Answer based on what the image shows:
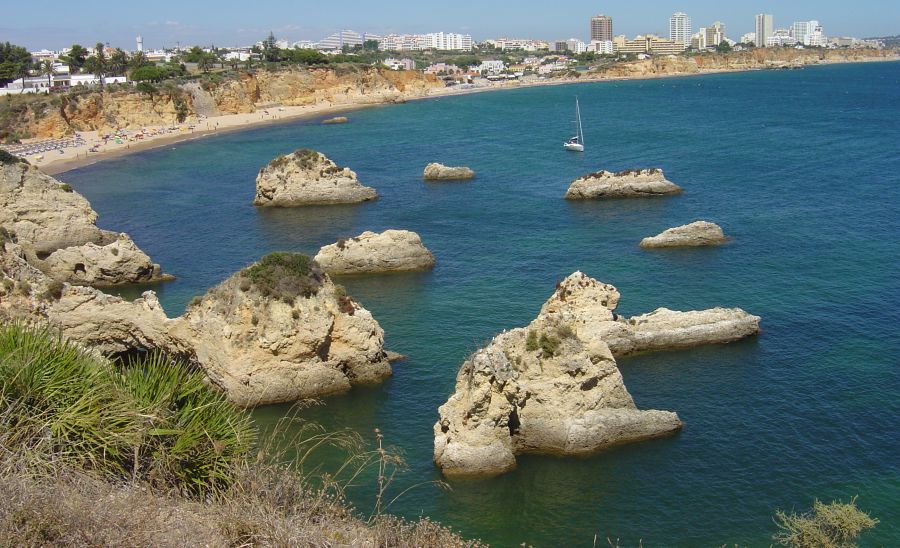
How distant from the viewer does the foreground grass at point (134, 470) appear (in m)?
12.2

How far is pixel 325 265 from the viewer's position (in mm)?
50375

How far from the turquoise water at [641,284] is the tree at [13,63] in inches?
1731

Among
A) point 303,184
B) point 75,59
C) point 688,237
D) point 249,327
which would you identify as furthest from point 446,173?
point 75,59

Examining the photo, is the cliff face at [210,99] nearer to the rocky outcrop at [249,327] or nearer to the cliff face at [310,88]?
→ the cliff face at [310,88]

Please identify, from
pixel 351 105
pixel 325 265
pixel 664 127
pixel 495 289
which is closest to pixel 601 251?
pixel 495 289

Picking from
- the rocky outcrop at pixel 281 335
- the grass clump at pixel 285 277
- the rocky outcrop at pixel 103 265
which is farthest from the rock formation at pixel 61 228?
the grass clump at pixel 285 277

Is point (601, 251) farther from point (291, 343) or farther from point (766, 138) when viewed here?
point (766, 138)

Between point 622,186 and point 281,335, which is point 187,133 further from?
point 281,335

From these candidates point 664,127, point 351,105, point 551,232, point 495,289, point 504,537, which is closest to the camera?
point 504,537

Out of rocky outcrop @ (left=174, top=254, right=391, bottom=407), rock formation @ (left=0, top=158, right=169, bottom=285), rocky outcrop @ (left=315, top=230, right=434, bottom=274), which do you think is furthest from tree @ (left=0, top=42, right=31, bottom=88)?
rocky outcrop @ (left=174, top=254, right=391, bottom=407)

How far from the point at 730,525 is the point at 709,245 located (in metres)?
32.5

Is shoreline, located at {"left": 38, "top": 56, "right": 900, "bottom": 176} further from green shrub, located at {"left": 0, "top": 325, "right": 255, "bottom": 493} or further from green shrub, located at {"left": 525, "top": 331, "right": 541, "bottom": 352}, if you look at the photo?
green shrub, located at {"left": 0, "top": 325, "right": 255, "bottom": 493}

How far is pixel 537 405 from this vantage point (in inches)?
1121

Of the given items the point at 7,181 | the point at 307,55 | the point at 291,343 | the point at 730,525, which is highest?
the point at 307,55
